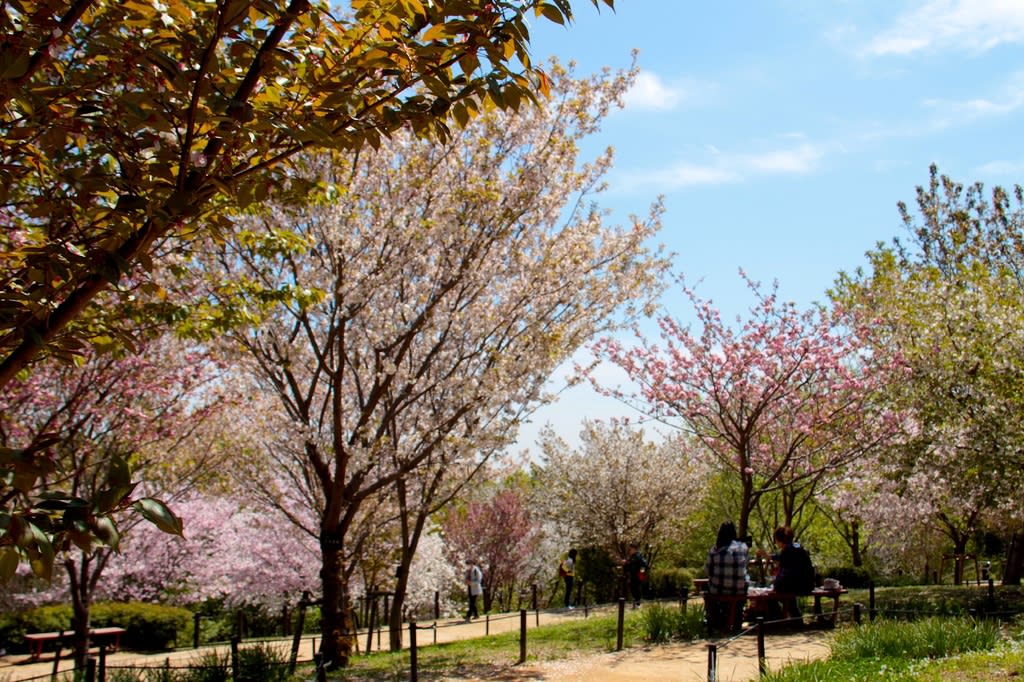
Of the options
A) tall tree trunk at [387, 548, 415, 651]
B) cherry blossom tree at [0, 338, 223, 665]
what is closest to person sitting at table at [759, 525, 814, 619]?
tall tree trunk at [387, 548, 415, 651]

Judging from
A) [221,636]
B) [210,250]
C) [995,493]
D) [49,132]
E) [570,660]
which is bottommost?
[221,636]

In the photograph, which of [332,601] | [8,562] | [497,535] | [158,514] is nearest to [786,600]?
[332,601]

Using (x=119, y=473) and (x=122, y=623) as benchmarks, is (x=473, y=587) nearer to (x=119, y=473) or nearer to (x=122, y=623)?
(x=122, y=623)

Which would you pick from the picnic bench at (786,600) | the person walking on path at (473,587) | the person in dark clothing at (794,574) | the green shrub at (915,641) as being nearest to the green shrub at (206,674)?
the green shrub at (915,641)

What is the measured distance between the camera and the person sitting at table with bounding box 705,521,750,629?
33.9ft

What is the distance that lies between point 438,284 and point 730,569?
525 cm

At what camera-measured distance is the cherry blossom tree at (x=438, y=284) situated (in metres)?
8.95

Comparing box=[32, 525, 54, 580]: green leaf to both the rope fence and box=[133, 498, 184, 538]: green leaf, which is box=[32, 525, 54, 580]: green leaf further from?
the rope fence

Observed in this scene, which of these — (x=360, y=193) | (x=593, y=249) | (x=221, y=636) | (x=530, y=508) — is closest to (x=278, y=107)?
(x=360, y=193)

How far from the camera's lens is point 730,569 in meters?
10.3

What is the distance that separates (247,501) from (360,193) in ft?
32.8

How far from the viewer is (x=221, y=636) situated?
2039 cm

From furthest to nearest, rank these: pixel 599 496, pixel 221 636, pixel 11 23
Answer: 1. pixel 599 496
2. pixel 221 636
3. pixel 11 23

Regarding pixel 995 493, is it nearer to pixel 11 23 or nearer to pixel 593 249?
pixel 593 249
